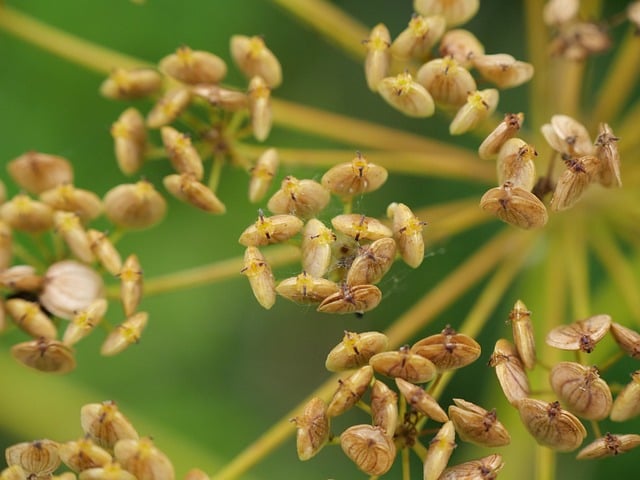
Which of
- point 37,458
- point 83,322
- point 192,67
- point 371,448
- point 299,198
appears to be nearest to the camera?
point 371,448

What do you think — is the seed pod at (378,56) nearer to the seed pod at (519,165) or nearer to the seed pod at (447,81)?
the seed pod at (447,81)

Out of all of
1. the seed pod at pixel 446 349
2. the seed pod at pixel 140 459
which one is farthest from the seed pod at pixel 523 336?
the seed pod at pixel 140 459

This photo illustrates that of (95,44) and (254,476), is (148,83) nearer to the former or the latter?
(95,44)

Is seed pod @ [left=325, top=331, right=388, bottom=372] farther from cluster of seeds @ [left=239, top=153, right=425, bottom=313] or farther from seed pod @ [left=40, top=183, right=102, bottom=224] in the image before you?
seed pod @ [left=40, top=183, right=102, bottom=224]

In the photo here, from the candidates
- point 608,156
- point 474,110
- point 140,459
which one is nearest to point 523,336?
point 608,156

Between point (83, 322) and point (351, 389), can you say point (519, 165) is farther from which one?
point (83, 322)

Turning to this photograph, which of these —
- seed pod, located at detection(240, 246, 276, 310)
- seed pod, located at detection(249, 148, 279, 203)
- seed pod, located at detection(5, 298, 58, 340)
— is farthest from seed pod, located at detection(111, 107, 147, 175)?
seed pod, located at detection(240, 246, 276, 310)

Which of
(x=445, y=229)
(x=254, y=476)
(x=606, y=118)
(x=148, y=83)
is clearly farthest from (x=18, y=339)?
(x=606, y=118)
